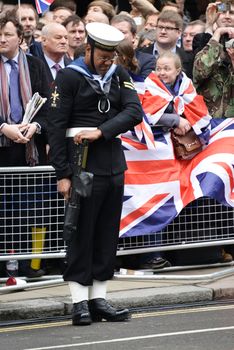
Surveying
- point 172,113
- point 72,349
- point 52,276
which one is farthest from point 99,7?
point 72,349

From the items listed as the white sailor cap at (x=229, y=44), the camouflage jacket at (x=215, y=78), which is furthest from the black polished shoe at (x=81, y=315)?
the white sailor cap at (x=229, y=44)

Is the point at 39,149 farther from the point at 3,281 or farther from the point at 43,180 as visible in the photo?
the point at 3,281

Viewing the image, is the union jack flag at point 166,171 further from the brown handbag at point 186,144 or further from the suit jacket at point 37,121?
the suit jacket at point 37,121

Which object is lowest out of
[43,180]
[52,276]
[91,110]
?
[52,276]

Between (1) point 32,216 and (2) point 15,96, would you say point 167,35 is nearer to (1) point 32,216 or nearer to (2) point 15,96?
(2) point 15,96

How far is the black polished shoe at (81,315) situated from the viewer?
883 cm

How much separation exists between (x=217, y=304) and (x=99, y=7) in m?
5.39

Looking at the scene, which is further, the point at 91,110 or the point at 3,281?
the point at 3,281

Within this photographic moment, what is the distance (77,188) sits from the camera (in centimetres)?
870

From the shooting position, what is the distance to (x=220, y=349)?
25.0 ft

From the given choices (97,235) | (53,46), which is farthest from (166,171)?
(97,235)

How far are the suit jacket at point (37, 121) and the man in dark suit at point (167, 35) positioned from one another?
195 centimetres

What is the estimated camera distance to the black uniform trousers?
8945mm

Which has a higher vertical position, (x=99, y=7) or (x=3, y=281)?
(x=99, y=7)
